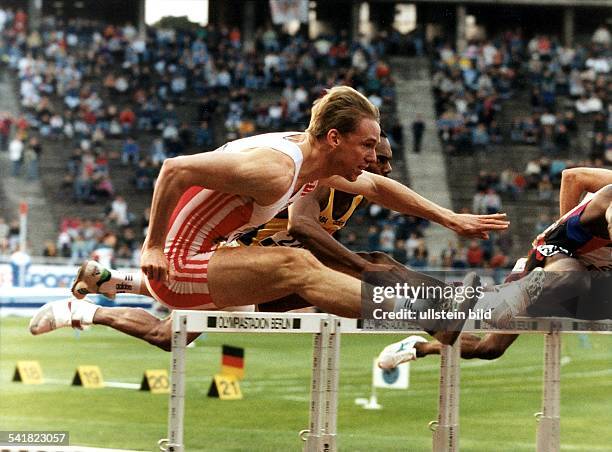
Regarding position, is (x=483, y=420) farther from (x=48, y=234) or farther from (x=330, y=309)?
(x=48, y=234)

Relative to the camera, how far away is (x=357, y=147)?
565cm

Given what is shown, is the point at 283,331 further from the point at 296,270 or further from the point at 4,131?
the point at 4,131

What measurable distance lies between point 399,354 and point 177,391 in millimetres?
2151

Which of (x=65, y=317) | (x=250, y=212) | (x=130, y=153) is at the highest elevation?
(x=130, y=153)

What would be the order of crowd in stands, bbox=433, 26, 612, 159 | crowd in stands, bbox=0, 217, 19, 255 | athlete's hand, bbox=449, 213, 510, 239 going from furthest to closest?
crowd in stands, bbox=433, 26, 612, 159
crowd in stands, bbox=0, 217, 19, 255
athlete's hand, bbox=449, 213, 510, 239

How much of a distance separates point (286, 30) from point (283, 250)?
2945cm

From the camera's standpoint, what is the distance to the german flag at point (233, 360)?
10.1 meters

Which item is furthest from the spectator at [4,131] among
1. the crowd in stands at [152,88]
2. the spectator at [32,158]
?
the spectator at [32,158]

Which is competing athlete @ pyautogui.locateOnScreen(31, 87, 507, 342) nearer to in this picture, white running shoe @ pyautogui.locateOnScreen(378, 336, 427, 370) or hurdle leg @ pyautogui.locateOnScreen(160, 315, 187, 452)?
hurdle leg @ pyautogui.locateOnScreen(160, 315, 187, 452)

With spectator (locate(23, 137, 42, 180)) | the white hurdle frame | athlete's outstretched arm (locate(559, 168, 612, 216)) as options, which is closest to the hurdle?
the white hurdle frame

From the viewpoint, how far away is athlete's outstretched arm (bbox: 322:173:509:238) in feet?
20.7

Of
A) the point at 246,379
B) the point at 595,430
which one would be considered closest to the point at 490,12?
the point at 246,379

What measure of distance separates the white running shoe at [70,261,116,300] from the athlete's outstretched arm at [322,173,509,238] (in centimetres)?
124

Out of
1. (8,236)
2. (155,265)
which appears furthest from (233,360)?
(8,236)
